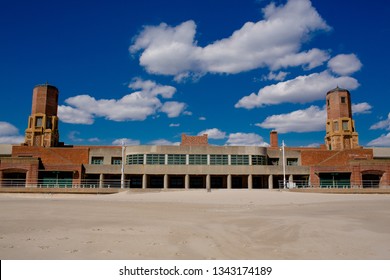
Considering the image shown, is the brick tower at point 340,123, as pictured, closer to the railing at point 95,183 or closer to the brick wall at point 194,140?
the railing at point 95,183

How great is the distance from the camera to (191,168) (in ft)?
169

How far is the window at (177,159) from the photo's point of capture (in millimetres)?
52250

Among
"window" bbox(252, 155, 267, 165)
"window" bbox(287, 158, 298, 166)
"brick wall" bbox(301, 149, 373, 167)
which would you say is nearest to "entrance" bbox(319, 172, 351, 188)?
"brick wall" bbox(301, 149, 373, 167)

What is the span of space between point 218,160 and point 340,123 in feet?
105

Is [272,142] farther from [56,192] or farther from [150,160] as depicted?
[56,192]

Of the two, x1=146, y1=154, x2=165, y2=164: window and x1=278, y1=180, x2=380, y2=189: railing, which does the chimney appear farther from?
x1=146, y1=154, x2=165, y2=164: window

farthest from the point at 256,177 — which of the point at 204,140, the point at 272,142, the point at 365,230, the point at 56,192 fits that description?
the point at 365,230

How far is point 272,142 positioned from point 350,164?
21.6 m

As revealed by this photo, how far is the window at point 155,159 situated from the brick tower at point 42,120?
27927 millimetres

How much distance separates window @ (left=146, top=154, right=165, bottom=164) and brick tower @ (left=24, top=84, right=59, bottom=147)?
91.6 ft

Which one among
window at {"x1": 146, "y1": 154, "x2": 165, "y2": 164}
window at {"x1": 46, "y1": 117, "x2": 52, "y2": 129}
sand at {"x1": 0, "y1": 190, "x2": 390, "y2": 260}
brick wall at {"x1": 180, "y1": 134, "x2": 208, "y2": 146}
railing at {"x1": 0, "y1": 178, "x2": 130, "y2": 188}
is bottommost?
sand at {"x1": 0, "y1": 190, "x2": 390, "y2": 260}

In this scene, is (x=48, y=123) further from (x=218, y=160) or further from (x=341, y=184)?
(x=341, y=184)

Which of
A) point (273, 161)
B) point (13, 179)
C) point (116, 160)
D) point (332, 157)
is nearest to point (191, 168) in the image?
point (116, 160)

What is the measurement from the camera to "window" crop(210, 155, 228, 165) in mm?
52844
